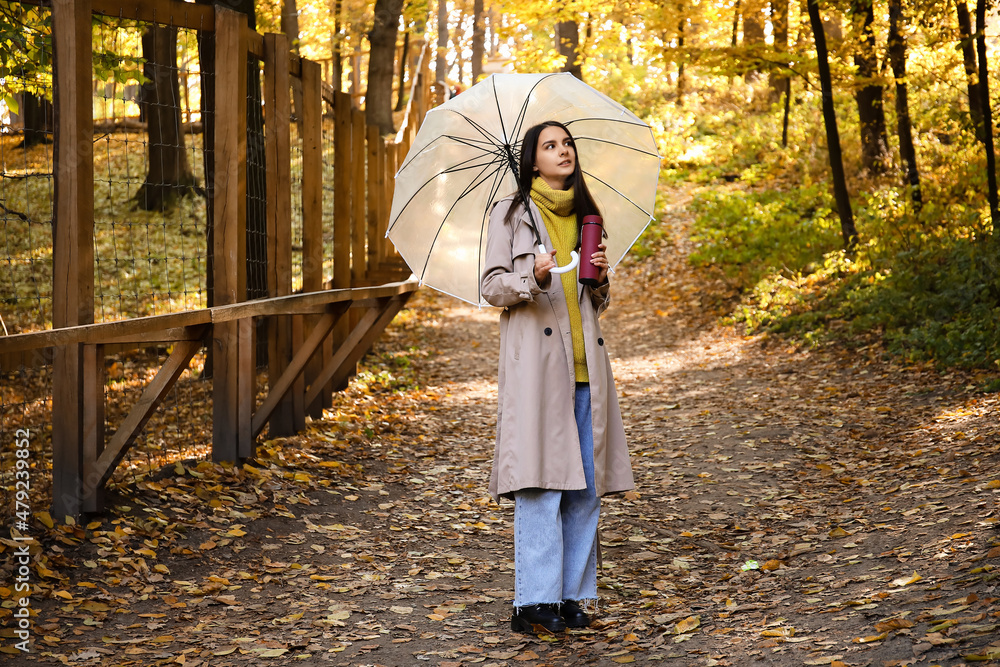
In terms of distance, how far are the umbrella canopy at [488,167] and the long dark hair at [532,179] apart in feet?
0.54

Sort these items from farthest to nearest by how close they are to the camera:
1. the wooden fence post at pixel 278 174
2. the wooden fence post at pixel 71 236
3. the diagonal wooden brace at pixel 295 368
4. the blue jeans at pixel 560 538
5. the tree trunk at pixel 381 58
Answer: the tree trunk at pixel 381 58, the wooden fence post at pixel 278 174, the diagonal wooden brace at pixel 295 368, the wooden fence post at pixel 71 236, the blue jeans at pixel 560 538

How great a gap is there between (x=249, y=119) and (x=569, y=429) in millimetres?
5296

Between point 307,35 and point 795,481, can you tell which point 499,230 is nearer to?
point 795,481

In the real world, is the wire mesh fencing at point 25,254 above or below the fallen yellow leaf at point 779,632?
above

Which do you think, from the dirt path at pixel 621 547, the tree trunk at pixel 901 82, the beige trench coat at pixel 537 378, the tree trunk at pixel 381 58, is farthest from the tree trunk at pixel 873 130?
the beige trench coat at pixel 537 378

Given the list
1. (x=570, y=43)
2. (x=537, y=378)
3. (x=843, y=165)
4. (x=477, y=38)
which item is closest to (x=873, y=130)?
(x=843, y=165)

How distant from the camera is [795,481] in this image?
19.7 ft

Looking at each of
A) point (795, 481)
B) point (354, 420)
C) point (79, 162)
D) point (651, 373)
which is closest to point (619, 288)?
point (651, 373)

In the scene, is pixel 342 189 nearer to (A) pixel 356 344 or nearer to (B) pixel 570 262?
(A) pixel 356 344

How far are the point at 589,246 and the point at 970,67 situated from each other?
9.23 m

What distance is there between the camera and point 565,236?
3.96 metres

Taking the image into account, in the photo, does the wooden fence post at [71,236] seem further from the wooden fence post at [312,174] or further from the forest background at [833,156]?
the wooden fence post at [312,174]

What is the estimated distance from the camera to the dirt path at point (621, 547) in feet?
11.7

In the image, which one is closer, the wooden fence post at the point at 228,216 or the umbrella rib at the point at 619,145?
the umbrella rib at the point at 619,145
